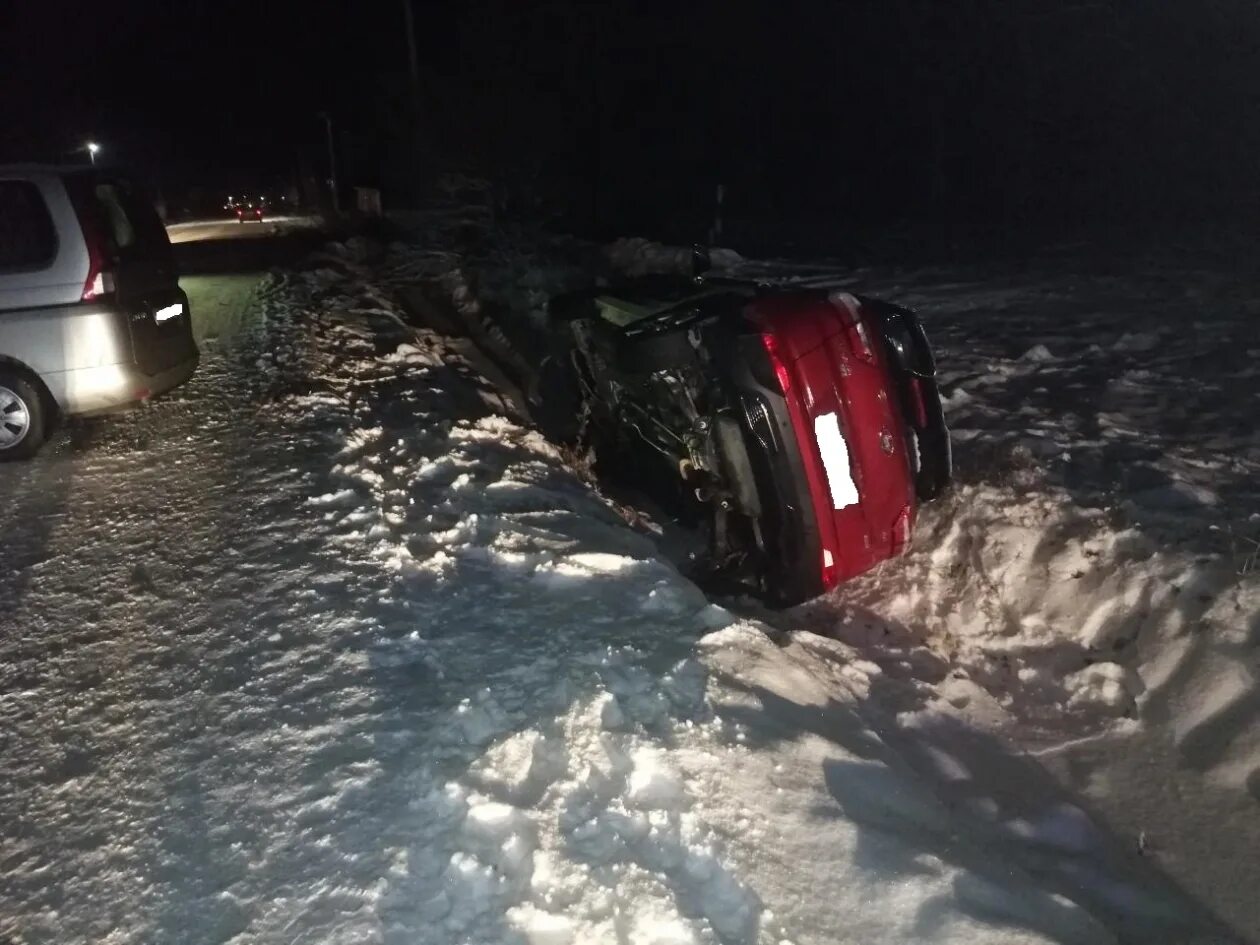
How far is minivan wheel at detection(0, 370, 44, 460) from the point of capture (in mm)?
6812

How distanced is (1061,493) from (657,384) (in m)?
2.35

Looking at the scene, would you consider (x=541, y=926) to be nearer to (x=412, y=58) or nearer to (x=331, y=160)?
(x=412, y=58)

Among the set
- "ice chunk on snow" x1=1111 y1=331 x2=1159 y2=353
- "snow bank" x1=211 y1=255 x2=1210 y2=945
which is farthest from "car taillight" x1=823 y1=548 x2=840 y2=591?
"ice chunk on snow" x1=1111 y1=331 x2=1159 y2=353

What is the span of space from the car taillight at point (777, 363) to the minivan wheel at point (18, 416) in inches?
198

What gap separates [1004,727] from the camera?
15.0 feet

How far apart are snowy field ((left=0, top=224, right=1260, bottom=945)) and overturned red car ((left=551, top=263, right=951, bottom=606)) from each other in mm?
451

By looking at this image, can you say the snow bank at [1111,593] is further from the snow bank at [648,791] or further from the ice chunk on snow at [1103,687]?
the snow bank at [648,791]

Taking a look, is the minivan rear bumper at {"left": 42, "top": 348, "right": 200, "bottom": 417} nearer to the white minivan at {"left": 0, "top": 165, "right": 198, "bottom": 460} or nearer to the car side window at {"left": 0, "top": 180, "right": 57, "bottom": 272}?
the white minivan at {"left": 0, "top": 165, "right": 198, "bottom": 460}

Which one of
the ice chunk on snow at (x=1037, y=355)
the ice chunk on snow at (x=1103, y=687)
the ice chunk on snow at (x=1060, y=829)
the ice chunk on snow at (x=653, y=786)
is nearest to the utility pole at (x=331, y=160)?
the ice chunk on snow at (x=1037, y=355)

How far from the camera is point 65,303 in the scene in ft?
22.1

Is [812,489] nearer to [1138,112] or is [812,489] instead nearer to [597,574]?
[597,574]

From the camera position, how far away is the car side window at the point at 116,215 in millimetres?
6988

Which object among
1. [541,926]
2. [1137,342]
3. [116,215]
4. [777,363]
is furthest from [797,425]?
[116,215]

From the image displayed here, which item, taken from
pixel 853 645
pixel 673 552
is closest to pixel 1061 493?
pixel 853 645
